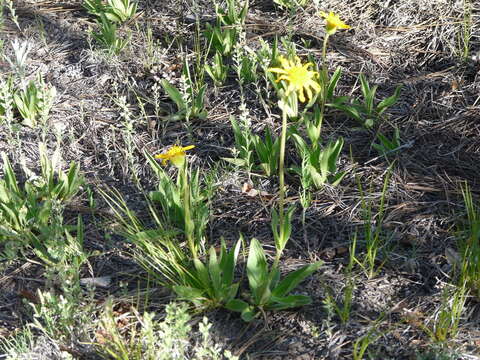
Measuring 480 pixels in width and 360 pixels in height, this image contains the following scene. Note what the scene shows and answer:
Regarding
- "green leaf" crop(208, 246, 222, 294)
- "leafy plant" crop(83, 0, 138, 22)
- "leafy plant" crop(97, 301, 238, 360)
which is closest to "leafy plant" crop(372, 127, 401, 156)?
"green leaf" crop(208, 246, 222, 294)

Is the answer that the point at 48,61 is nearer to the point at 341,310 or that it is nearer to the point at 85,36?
the point at 85,36

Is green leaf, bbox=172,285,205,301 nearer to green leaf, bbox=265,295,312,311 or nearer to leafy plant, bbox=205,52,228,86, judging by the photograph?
green leaf, bbox=265,295,312,311

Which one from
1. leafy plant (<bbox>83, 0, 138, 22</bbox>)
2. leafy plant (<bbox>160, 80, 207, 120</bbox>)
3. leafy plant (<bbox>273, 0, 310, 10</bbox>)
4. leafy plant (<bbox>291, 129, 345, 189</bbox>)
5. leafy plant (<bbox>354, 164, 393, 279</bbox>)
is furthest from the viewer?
leafy plant (<bbox>83, 0, 138, 22</bbox>)

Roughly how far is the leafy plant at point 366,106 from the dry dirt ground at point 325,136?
0.24 feet

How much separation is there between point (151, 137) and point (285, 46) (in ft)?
2.93

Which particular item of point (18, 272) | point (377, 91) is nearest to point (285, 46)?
point (377, 91)

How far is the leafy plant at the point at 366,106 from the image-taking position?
3.05m

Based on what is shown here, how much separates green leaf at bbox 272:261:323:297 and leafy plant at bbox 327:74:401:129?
107 centimetres

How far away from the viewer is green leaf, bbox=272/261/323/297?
2.26m

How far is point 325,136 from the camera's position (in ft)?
10.1

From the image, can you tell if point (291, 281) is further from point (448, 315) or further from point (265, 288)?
point (448, 315)

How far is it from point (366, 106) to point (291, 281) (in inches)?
47.9

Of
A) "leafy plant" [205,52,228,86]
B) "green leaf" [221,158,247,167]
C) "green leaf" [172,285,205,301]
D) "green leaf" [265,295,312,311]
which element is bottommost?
"green leaf" [265,295,312,311]

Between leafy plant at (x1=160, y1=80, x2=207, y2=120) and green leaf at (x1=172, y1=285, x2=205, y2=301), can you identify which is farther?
leafy plant at (x1=160, y1=80, x2=207, y2=120)
